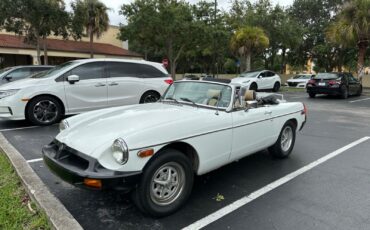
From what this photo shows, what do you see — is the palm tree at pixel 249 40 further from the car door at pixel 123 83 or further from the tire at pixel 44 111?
the tire at pixel 44 111

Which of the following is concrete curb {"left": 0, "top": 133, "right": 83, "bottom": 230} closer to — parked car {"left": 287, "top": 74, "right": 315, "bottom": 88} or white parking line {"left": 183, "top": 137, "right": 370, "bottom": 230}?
white parking line {"left": 183, "top": 137, "right": 370, "bottom": 230}

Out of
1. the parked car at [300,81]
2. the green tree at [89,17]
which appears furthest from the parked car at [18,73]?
the parked car at [300,81]

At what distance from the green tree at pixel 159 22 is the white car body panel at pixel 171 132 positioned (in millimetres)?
18760

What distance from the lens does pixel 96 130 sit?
3.47 metres

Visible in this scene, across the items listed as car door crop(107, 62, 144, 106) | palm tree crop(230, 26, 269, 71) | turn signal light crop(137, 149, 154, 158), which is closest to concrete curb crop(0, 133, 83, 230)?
turn signal light crop(137, 149, 154, 158)

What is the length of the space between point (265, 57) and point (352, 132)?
33835 mm

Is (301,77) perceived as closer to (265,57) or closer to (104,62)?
(265,57)

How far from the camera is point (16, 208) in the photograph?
11.3 feet

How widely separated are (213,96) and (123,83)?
4919 millimetres

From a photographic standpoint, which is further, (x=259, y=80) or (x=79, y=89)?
(x=259, y=80)

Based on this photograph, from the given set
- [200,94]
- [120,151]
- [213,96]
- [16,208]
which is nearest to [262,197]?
[213,96]

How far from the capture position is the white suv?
7.34m

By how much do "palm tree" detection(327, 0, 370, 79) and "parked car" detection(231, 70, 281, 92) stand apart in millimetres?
5333

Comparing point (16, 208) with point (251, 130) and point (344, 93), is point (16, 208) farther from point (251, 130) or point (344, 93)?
point (344, 93)
